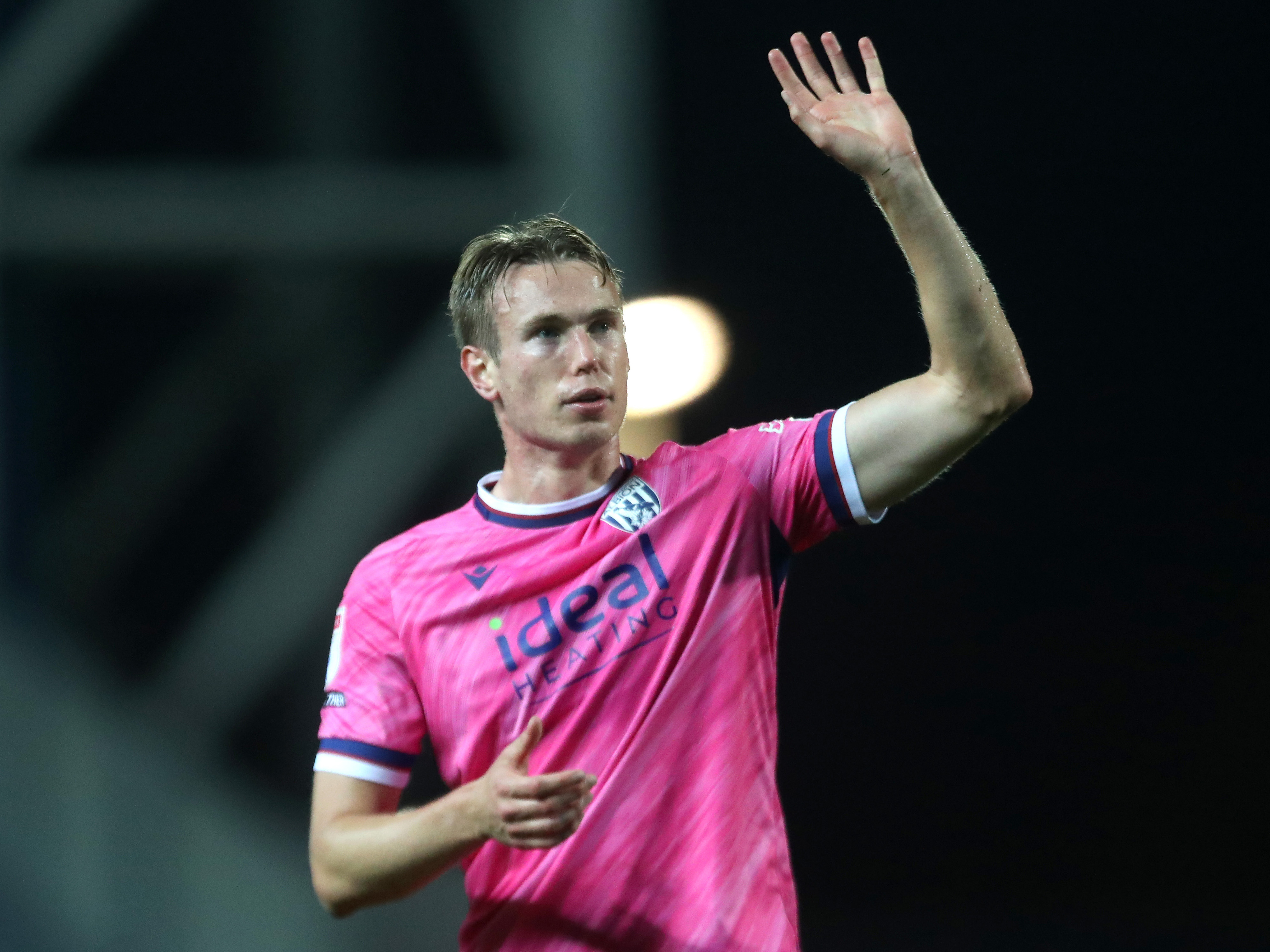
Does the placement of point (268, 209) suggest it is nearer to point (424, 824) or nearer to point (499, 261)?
point (499, 261)

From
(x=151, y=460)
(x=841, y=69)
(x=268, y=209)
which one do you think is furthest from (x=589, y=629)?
(x=151, y=460)

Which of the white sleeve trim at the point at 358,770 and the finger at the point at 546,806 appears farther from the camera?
the white sleeve trim at the point at 358,770

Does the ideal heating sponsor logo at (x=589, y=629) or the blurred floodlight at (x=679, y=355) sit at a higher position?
the blurred floodlight at (x=679, y=355)

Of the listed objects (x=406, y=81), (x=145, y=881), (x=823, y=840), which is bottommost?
(x=823, y=840)

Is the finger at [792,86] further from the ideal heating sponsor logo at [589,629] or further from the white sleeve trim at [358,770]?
the white sleeve trim at [358,770]

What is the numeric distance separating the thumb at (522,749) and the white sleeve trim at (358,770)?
0.37 m

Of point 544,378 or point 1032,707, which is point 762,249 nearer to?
point 1032,707

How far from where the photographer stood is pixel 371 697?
170 cm

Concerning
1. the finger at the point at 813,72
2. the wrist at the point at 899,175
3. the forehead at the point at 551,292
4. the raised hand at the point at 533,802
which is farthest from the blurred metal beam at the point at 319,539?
the raised hand at the point at 533,802

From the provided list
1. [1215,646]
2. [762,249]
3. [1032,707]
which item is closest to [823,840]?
[1032,707]

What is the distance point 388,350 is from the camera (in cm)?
320

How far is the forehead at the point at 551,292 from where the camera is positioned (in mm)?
1792

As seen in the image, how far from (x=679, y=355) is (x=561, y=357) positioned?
9.91 feet

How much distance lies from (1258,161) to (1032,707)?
2.46 m
